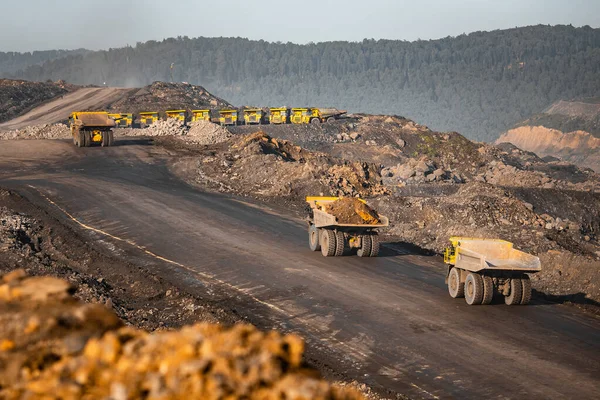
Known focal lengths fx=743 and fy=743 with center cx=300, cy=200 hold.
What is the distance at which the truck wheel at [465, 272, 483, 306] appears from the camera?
17.6 metres

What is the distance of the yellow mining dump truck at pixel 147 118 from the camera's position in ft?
205

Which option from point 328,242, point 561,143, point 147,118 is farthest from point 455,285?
point 561,143

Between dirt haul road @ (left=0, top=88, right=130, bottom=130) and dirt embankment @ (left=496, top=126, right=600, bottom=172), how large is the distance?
57.9 m

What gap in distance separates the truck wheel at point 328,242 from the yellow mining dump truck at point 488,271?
4707 mm

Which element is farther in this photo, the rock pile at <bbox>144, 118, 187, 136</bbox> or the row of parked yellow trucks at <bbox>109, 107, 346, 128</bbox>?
the row of parked yellow trucks at <bbox>109, 107, 346, 128</bbox>

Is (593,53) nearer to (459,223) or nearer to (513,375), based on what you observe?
(459,223)

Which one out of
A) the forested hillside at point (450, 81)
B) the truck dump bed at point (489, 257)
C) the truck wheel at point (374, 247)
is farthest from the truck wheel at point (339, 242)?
the forested hillside at point (450, 81)

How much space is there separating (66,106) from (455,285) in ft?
217

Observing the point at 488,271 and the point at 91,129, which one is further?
the point at 91,129

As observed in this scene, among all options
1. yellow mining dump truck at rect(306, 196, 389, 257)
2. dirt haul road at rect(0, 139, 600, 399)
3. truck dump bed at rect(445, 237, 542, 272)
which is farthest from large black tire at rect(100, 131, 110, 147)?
truck dump bed at rect(445, 237, 542, 272)

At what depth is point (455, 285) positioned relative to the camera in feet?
60.6

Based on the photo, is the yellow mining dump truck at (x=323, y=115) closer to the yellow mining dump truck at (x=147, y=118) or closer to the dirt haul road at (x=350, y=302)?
the yellow mining dump truck at (x=147, y=118)

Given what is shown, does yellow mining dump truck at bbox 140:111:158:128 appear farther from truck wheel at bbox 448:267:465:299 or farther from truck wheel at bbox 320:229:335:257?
truck wheel at bbox 448:267:465:299

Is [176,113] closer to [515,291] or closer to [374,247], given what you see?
[374,247]
